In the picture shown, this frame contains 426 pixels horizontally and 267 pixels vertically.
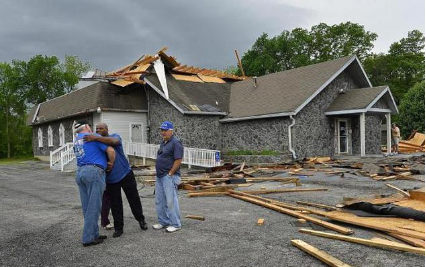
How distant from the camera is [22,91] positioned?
48.5 metres

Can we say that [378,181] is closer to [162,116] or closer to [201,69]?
[162,116]

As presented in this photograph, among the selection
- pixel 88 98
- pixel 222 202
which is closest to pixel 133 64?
pixel 88 98

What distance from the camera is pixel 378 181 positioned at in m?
11.6

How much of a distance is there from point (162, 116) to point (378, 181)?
14.4 meters

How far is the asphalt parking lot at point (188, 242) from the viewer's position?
479 centimetres

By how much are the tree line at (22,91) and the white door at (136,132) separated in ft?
92.5

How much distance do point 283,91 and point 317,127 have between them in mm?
3130

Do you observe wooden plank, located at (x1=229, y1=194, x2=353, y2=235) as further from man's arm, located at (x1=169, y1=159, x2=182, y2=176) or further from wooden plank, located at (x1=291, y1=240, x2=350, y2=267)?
man's arm, located at (x1=169, y1=159, x2=182, y2=176)

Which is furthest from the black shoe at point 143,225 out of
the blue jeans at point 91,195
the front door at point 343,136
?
the front door at point 343,136

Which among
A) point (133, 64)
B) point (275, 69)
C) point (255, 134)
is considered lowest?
point (255, 134)

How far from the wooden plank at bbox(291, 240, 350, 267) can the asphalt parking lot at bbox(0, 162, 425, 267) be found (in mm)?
70

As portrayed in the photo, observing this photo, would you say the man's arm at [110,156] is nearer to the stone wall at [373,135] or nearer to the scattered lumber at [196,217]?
the scattered lumber at [196,217]

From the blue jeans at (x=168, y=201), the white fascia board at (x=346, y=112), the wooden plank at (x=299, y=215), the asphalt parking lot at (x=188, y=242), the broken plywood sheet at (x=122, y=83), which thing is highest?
the broken plywood sheet at (x=122, y=83)

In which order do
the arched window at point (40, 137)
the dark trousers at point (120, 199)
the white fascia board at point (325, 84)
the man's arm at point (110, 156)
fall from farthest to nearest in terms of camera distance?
the arched window at point (40, 137) → the white fascia board at point (325, 84) → the dark trousers at point (120, 199) → the man's arm at point (110, 156)
